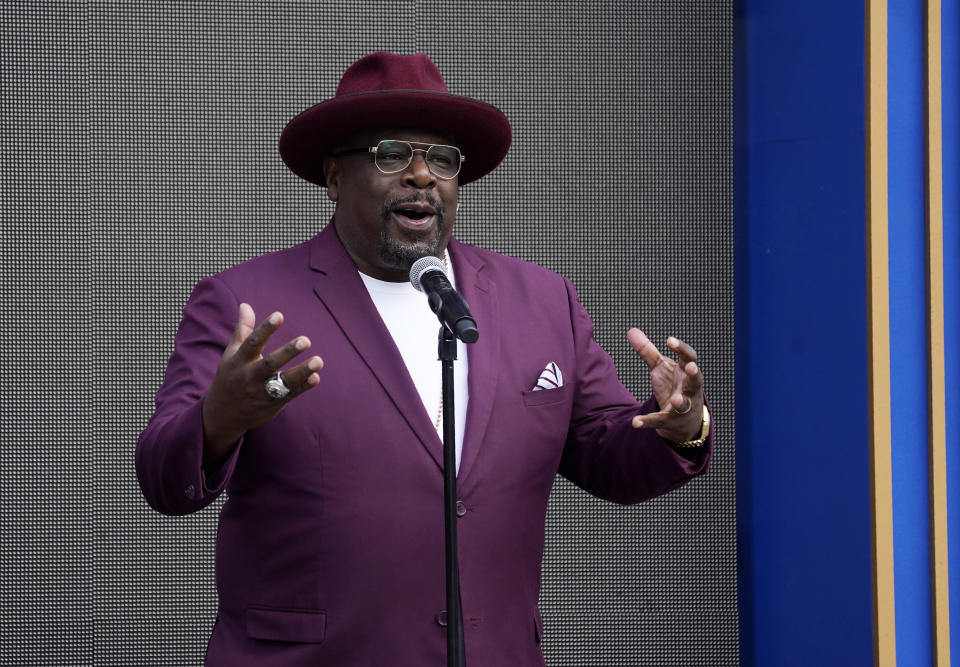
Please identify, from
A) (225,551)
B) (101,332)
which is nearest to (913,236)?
(225,551)

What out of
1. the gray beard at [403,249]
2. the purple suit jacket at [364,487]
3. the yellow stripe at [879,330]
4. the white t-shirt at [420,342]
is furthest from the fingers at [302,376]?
the yellow stripe at [879,330]

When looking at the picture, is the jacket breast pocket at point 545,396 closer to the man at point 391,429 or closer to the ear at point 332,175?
the man at point 391,429

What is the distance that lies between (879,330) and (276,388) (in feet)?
5.52

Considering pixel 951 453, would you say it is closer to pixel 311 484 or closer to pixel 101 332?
pixel 311 484

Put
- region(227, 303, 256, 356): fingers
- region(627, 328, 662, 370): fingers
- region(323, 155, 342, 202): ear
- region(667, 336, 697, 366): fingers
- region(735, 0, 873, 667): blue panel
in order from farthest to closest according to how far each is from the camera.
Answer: region(735, 0, 873, 667): blue panel → region(323, 155, 342, 202): ear → region(627, 328, 662, 370): fingers → region(667, 336, 697, 366): fingers → region(227, 303, 256, 356): fingers

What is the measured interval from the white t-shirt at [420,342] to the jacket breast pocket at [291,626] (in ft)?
1.12

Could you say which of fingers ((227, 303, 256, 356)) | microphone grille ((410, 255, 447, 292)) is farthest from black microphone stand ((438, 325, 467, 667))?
fingers ((227, 303, 256, 356))

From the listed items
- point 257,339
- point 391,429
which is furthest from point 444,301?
point 391,429

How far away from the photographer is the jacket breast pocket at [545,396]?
6.12 ft

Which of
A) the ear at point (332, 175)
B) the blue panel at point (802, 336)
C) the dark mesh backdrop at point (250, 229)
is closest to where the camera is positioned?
the ear at point (332, 175)

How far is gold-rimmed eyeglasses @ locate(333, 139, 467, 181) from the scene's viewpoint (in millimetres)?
1876

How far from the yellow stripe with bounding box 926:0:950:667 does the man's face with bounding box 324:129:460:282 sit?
1.20m

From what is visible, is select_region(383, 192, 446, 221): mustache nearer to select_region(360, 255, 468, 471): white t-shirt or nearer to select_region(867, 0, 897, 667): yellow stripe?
select_region(360, 255, 468, 471): white t-shirt

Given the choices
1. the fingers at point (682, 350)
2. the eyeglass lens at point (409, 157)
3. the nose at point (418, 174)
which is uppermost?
the eyeglass lens at point (409, 157)
